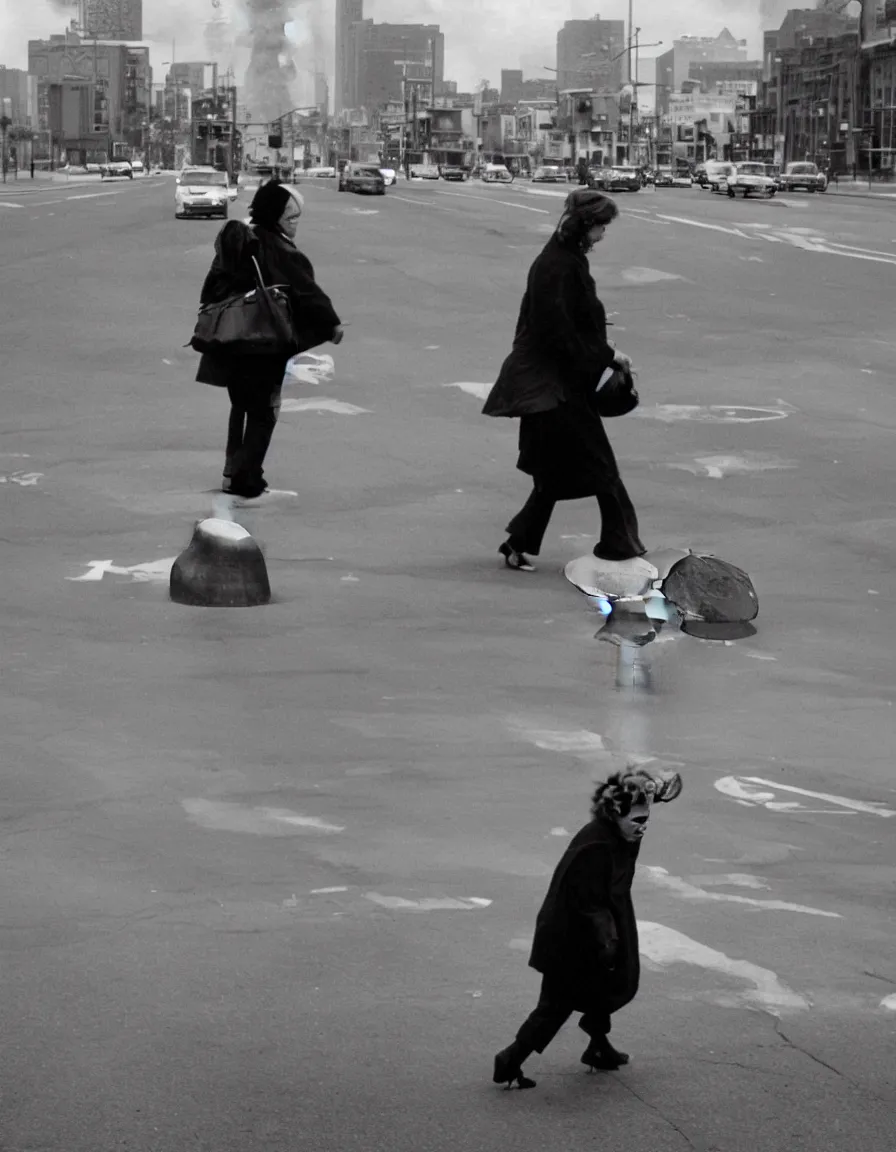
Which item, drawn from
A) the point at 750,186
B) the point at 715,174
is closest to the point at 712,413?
the point at 750,186

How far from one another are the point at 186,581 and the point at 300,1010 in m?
4.73

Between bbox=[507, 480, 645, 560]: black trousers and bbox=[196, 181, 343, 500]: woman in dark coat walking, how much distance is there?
1.92m

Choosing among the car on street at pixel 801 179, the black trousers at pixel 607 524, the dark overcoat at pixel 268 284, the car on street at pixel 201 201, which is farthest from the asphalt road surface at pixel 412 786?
the car on street at pixel 801 179

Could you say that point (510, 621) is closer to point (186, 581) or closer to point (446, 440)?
point (186, 581)

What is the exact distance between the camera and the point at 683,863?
5.88 metres

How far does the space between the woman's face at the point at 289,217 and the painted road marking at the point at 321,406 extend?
150 inches

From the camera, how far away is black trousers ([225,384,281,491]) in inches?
440

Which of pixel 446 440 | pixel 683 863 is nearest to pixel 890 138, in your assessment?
pixel 446 440

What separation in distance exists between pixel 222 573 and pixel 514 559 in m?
1.73

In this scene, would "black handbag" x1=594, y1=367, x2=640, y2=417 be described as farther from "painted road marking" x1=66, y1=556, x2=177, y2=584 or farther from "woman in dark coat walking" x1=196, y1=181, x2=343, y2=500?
"painted road marking" x1=66, y1=556, x2=177, y2=584

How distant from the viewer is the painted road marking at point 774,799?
21.0ft

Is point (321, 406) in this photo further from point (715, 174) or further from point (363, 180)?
point (715, 174)

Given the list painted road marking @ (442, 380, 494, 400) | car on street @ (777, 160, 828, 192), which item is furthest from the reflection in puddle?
car on street @ (777, 160, 828, 192)

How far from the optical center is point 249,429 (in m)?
11.3
